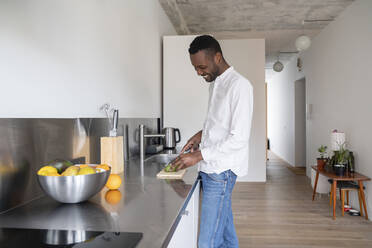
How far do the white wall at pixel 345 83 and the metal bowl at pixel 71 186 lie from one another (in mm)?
3321

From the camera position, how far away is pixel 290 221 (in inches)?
127

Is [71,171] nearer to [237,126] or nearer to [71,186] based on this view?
[71,186]

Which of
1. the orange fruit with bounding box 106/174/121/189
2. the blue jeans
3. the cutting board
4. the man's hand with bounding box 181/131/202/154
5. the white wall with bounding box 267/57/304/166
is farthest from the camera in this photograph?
the white wall with bounding box 267/57/304/166

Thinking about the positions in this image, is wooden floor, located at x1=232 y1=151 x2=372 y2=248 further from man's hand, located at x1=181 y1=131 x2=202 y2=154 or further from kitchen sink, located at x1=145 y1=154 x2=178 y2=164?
man's hand, located at x1=181 y1=131 x2=202 y2=154

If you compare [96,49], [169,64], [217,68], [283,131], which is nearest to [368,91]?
[169,64]

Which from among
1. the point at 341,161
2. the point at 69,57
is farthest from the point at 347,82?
the point at 69,57

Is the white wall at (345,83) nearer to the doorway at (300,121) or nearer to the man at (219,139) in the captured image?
the doorway at (300,121)

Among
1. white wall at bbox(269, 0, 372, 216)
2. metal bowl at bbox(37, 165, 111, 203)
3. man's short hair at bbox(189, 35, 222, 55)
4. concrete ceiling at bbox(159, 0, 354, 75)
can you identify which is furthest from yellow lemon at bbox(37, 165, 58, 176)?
white wall at bbox(269, 0, 372, 216)

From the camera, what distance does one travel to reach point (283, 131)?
875 cm

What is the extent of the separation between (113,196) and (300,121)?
22.2 ft

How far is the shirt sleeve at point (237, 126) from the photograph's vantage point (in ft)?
4.52

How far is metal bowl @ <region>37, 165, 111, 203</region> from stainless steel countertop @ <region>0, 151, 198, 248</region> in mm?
40

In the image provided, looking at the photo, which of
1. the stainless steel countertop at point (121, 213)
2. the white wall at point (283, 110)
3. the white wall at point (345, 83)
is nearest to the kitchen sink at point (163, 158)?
the stainless steel countertop at point (121, 213)

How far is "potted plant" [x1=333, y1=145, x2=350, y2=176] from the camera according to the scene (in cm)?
350
